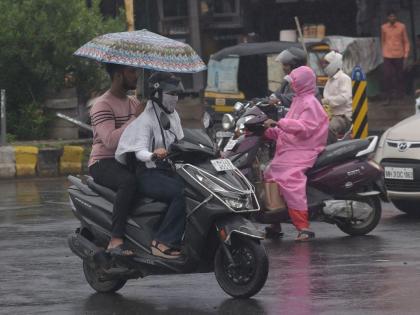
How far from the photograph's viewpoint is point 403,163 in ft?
43.9

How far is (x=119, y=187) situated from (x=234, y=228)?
95cm

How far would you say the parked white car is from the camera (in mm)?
13242

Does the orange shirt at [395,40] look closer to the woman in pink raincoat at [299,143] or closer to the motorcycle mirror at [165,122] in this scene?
the woman in pink raincoat at [299,143]

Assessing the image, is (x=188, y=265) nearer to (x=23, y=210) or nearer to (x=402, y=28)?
(x=23, y=210)

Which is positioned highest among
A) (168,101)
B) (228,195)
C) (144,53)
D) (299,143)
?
(144,53)

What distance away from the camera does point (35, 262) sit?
10820mm

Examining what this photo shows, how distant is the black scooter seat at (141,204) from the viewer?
8.96 metres

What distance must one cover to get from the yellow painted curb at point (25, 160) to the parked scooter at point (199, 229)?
999 centimetres

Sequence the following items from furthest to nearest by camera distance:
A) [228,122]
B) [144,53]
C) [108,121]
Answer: [228,122], [108,121], [144,53]

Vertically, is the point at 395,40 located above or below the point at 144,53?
below

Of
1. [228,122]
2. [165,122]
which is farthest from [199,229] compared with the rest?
[228,122]

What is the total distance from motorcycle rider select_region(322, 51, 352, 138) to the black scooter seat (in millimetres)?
7131

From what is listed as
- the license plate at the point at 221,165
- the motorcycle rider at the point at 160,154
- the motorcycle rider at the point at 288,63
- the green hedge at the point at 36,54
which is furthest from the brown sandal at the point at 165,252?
the green hedge at the point at 36,54

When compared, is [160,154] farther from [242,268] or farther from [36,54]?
[36,54]
